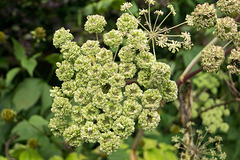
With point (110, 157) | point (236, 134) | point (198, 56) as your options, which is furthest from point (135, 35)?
point (236, 134)

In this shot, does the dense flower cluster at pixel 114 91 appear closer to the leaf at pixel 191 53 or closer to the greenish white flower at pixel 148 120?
the greenish white flower at pixel 148 120

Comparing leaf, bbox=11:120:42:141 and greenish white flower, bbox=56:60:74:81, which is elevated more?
greenish white flower, bbox=56:60:74:81

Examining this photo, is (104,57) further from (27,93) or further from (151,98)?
(27,93)

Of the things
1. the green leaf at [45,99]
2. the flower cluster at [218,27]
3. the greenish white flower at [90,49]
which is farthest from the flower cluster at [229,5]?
the green leaf at [45,99]

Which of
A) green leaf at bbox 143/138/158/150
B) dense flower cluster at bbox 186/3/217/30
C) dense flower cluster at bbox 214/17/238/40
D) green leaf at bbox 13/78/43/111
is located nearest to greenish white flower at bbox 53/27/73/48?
dense flower cluster at bbox 186/3/217/30

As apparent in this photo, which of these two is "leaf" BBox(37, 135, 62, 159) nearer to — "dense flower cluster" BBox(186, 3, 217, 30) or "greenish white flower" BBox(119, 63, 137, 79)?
"greenish white flower" BBox(119, 63, 137, 79)

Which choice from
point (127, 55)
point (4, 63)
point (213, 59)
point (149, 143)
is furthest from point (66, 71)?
point (4, 63)

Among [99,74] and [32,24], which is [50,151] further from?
[32,24]
